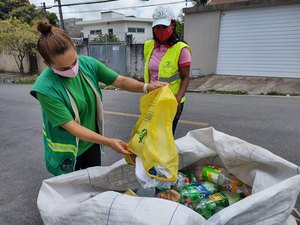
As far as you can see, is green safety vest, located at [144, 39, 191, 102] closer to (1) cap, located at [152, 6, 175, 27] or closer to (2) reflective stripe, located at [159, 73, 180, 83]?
(2) reflective stripe, located at [159, 73, 180, 83]

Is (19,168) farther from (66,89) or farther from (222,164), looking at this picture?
(222,164)

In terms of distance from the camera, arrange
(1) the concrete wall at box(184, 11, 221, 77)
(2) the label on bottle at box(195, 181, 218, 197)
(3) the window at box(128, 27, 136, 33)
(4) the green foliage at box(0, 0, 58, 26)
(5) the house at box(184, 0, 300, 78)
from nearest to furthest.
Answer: (2) the label on bottle at box(195, 181, 218, 197) < (5) the house at box(184, 0, 300, 78) < (1) the concrete wall at box(184, 11, 221, 77) < (4) the green foliage at box(0, 0, 58, 26) < (3) the window at box(128, 27, 136, 33)

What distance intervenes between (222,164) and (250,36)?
9.16m

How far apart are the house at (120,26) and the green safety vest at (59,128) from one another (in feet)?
92.0

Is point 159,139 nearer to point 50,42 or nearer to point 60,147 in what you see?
point 60,147

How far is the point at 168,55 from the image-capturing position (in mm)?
2289

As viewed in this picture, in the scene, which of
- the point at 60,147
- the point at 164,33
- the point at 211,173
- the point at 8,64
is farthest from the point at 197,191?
the point at 8,64

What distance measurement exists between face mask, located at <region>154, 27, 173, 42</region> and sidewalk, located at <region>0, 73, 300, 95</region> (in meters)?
6.96

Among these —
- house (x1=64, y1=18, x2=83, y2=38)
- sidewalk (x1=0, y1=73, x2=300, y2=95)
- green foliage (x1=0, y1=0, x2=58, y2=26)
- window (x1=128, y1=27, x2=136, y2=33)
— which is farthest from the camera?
house (x1=64, y1=18, x2=83, y2=38)

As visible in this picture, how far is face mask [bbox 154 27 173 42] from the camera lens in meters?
2.25

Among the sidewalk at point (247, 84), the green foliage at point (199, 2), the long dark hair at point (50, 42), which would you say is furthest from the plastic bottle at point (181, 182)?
the green foliage at point (199, 2)

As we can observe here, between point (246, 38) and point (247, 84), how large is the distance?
1.90 m

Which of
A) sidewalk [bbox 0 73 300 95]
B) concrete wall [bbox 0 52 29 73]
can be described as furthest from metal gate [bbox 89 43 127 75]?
concrete wall [bbox 0 52 29 73]

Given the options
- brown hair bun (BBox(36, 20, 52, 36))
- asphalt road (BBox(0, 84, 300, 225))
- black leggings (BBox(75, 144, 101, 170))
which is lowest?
asphalt road (BBox(0, 84, 300, 225))
